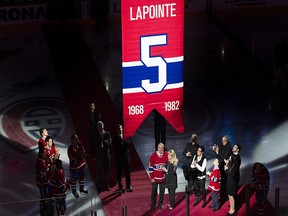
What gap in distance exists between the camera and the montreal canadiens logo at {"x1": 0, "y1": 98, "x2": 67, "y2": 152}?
58.4 ft

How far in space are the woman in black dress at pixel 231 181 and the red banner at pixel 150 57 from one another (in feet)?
16.0

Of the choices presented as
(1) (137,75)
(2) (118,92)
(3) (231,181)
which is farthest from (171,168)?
(2) (118,92)

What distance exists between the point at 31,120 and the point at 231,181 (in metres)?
6.60

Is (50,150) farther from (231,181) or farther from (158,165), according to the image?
(231,181)

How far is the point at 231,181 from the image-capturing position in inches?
532

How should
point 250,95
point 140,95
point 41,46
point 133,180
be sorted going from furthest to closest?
point 41,46
point 250,95
point 133,180
point 140,95

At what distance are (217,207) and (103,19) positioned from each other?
40.0 ft

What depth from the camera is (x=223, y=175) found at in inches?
546

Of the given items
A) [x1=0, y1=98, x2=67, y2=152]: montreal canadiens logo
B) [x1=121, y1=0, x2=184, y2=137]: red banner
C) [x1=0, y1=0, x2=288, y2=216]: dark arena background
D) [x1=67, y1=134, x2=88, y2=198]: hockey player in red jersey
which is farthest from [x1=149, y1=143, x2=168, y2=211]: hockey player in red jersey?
[x1=121, y1=0, x2=184, y2=137]: red banner

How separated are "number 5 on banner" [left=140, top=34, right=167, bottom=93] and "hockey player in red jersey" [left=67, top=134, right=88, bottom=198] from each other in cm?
595

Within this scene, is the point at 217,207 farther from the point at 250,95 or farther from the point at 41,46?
the point at 41,46

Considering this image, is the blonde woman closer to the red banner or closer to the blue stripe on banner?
the red banner

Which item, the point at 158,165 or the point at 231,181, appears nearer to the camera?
the point at 231,181

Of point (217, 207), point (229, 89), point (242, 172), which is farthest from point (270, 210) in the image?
point (229, 89)
